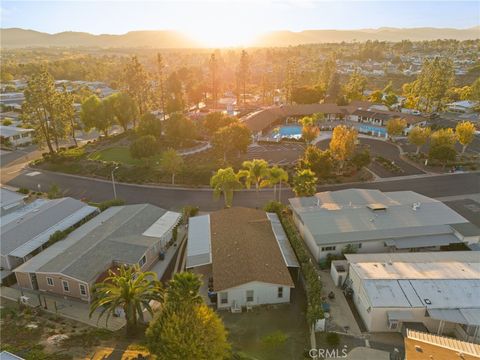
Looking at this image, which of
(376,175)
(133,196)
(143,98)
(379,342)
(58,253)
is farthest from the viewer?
(143,98)

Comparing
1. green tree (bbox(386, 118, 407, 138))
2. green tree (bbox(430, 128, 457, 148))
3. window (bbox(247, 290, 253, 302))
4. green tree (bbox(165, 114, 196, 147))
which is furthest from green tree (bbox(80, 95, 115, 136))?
green tree (bbox(430, 128, 457, 148))

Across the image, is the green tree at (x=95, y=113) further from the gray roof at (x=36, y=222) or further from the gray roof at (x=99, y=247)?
the gray roof at (x=99, y=247)

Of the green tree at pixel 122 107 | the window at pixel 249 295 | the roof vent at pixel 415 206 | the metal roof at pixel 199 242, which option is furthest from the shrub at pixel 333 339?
the green tree at pixel 122 107

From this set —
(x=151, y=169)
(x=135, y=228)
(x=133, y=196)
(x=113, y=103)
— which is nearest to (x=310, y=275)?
(x=135, y=228)

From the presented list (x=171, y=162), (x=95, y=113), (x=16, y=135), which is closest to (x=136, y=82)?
(x=95, y=113)

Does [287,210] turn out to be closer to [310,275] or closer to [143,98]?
[310,275]

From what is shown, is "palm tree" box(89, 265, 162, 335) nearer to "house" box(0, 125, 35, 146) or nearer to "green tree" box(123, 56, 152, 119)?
"house" box(0, 125, 35, 146)
